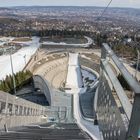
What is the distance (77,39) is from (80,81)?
28.1m

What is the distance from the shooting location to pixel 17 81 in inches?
885

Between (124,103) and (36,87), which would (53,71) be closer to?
(36,87)

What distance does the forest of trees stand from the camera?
20.9 meters

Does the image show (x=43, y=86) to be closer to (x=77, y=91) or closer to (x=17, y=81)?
(x=77, y=91)

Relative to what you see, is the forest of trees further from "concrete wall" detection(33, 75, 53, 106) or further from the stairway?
the stairway

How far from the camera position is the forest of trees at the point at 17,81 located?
20.9 meters

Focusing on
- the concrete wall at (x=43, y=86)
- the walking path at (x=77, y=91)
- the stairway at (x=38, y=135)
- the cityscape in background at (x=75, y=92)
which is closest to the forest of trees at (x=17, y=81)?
the cityscape in background at (x=75, y=92)

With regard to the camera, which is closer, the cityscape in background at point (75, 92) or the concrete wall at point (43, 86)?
the cityscape in background at point (75, 92)

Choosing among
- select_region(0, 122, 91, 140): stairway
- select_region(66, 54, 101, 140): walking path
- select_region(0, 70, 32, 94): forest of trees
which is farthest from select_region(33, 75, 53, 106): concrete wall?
select_region(0, 122, 91, 140): stairway

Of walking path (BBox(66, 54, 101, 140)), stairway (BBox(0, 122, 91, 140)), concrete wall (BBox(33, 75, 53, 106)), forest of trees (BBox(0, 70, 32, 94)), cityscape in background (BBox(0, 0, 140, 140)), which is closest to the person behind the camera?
cityscape in background (BBox(0, 0, 140, 140))

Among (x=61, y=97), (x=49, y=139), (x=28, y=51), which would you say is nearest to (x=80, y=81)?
(x=61, y=97)

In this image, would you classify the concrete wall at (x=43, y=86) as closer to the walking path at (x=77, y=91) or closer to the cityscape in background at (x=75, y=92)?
the cityscape in background at (x=75, y=92)

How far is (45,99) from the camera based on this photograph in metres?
20.4

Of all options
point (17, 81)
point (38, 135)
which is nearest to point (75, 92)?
point (17, 81)
